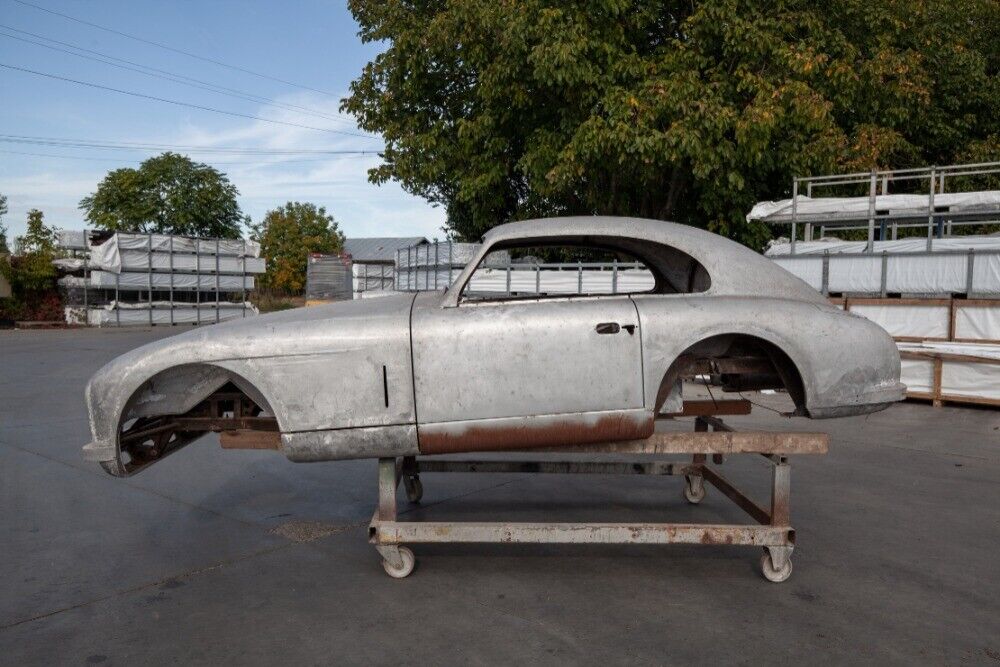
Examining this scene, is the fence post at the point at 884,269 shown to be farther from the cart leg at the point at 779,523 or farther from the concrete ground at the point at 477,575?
the cart leg at the point at 779,523

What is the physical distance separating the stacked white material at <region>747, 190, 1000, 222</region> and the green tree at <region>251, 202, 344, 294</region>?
46.2 metres

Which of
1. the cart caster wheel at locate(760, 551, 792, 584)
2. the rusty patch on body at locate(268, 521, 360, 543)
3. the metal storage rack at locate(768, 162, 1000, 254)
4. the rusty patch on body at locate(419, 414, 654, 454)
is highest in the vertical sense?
the metal storage rack at locate(768, 162, 1000, 254)

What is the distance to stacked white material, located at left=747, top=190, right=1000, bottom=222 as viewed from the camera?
11086 mm

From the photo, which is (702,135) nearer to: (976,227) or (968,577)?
(968,577)

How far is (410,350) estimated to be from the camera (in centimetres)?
388

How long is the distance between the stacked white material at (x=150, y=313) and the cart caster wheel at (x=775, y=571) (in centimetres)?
2432

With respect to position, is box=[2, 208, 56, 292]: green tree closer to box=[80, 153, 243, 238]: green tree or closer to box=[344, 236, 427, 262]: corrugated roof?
box=[80, 153, 243, 238]: green tree

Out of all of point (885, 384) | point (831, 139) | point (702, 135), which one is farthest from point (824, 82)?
point (885, 384)

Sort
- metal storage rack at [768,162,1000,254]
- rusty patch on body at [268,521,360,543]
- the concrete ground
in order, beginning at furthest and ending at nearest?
1. metal storage rack at [768,162,1000,254]
2. rusty patch on body at [268,521,360,543]
3. the concrete ground

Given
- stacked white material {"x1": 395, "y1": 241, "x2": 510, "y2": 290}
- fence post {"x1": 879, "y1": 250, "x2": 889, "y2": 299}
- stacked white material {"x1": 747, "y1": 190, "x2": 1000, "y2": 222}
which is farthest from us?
stacked white material {"x1": 395, "y1": 241, "x2": 510, "y2": 290}

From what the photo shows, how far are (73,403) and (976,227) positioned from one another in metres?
20.4

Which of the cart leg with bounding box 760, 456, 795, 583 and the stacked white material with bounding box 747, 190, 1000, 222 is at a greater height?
the stacked white material with bounding box 747, 190, 1000, 222

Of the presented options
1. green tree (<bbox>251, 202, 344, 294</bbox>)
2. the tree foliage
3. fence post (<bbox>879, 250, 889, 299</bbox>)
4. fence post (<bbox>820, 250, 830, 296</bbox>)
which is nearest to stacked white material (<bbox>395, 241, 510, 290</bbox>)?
the tree foliage

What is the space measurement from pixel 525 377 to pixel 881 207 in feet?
32.8
